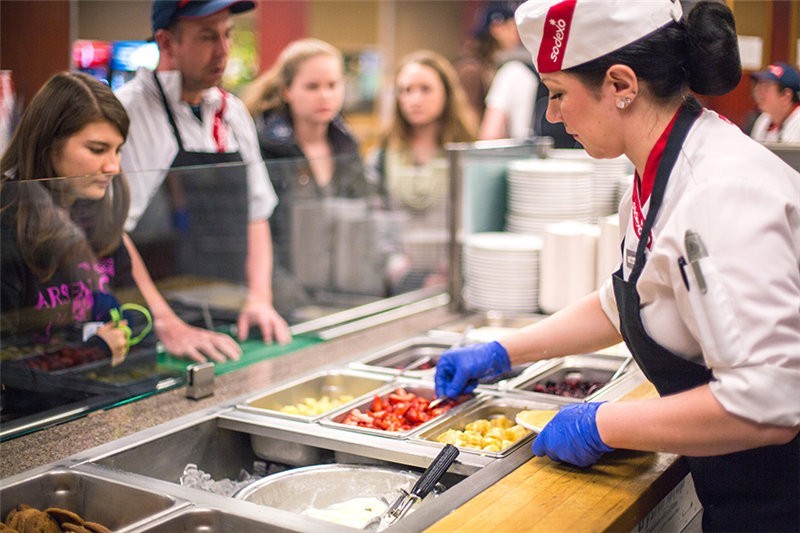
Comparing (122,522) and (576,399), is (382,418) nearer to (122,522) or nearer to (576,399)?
(576,399)

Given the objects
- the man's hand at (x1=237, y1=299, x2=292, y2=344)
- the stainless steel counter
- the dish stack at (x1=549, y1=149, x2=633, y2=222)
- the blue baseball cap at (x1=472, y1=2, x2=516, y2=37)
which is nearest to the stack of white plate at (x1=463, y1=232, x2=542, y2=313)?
the stainless steel counter

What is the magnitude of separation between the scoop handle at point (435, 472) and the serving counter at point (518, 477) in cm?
7

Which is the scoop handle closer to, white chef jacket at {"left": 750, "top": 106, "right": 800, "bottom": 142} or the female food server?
the female food server

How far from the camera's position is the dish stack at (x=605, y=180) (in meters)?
3.24

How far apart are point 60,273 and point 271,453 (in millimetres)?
586

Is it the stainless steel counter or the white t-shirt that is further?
the white t-shirt

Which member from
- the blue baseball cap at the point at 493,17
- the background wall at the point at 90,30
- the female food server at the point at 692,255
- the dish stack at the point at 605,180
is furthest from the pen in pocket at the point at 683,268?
the blue baseball cap at the point at 493,17

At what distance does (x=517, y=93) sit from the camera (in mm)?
5000

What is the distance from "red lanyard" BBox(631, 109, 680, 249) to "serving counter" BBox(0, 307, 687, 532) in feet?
1.41

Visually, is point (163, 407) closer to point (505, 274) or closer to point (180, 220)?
point (180, 220)

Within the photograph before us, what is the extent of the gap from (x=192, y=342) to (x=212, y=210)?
1.45 ft

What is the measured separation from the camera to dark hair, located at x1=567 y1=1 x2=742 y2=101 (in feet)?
4.91

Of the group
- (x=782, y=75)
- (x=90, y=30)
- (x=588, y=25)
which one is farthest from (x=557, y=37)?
(x=90, y=30)

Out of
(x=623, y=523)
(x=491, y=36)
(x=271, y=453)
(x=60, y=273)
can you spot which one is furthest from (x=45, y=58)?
(x=491, y=36)
